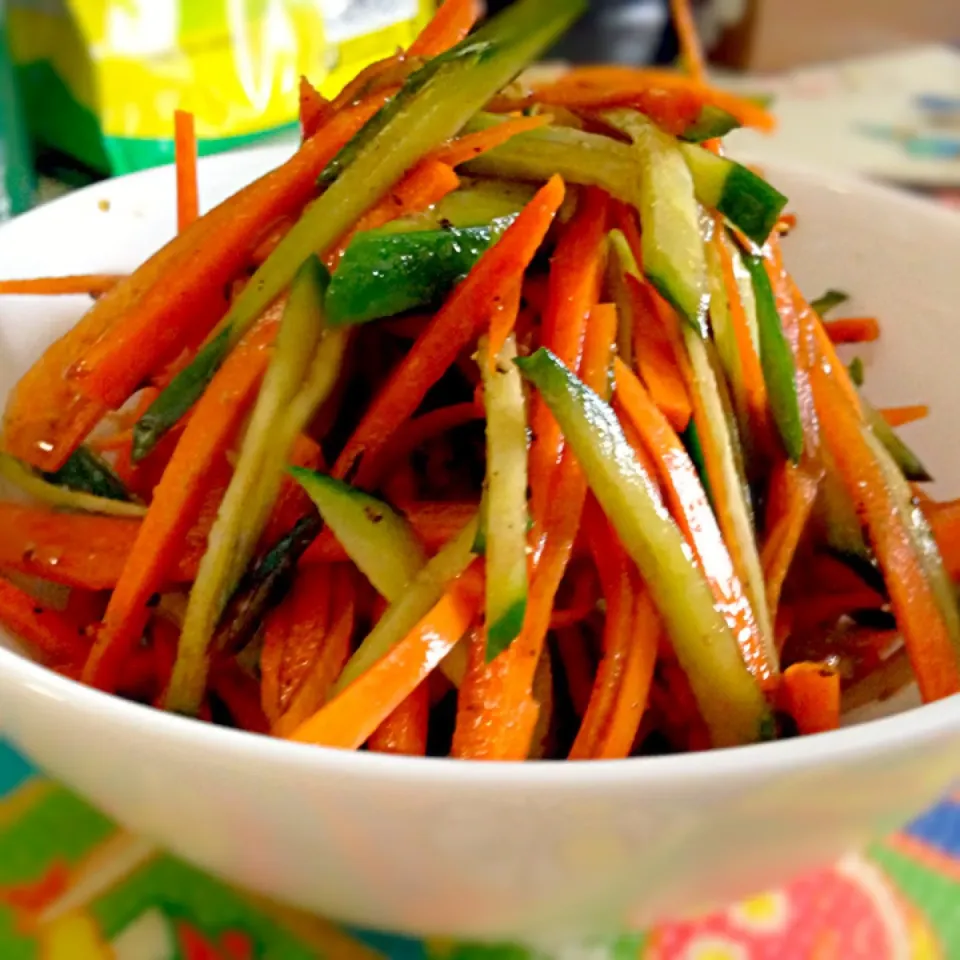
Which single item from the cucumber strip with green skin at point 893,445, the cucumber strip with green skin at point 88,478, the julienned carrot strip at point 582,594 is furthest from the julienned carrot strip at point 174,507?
the cucumber strip with green skin at point 893,445

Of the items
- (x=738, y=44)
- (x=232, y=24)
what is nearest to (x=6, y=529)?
(x=232, y=24)

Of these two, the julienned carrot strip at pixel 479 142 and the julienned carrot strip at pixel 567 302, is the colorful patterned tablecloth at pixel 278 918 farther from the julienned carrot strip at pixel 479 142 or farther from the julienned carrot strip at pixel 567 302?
the julienned carrot strip at pixel 479 142

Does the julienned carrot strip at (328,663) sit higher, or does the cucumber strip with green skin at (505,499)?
the cucumber strip with green skin at (505,499)

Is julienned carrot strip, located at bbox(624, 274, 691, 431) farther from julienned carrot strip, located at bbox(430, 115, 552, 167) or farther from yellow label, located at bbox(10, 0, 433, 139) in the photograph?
yellow label, located at bbox(10, 0, 433, 139)

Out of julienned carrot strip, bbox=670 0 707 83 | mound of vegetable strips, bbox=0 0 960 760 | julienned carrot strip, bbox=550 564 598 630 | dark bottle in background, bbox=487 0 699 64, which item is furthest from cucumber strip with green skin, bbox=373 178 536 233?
dark bottle in background, bbox=487 0 699 64

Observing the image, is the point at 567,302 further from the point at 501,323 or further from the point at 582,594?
the point at 582,594

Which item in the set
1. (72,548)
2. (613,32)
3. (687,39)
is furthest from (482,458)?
(613,32)

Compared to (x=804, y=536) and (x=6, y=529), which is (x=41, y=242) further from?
(x=804, y=536)
